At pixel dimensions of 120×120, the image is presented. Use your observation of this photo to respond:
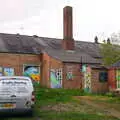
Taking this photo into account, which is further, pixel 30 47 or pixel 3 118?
pixel 30 47

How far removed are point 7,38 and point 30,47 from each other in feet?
12.7

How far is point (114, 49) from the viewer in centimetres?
2919

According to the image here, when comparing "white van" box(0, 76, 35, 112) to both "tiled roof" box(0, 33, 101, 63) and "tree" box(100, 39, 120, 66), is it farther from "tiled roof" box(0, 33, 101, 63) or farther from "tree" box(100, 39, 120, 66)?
"tiled roof" box(0, 33, 101, 63)

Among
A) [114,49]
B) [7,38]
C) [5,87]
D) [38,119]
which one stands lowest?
[38,119]

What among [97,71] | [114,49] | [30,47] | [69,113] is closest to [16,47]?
[30,47]

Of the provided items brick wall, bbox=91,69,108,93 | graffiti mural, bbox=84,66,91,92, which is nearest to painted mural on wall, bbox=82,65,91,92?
graffiti mural, bbox=84,66,91,92

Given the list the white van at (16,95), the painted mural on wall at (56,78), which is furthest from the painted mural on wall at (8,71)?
the white van at (16,95)

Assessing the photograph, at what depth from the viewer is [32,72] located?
1863 inches

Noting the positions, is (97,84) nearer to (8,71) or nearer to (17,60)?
(17,60)

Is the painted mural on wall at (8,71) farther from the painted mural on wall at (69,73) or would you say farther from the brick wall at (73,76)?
the painted mural on wall at (69,73)

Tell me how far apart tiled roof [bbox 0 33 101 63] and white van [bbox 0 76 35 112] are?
24.8 m

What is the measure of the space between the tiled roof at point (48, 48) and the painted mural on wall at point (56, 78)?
68.8 inches

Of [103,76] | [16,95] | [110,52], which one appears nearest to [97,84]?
[103,76]

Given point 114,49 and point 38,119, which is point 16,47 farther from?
point 38,119
